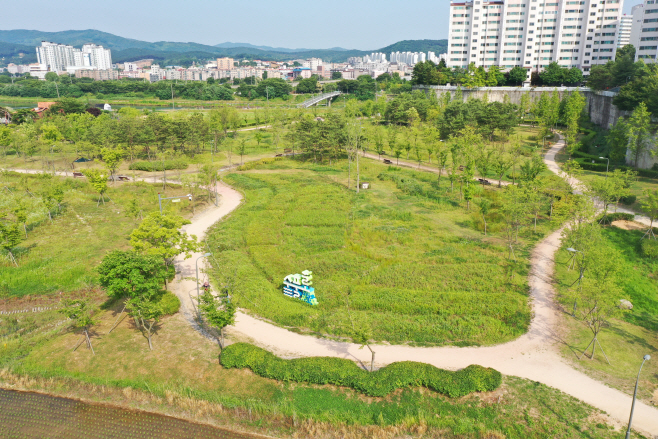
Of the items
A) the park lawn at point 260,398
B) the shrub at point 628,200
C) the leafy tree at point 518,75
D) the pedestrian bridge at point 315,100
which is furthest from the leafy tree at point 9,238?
the leafy tree at point 518,75

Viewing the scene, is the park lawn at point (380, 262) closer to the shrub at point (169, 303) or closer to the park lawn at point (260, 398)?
the shrub at point (169, 303)

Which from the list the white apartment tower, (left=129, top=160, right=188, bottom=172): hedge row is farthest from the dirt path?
the white apartment tower

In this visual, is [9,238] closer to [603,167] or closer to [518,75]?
[603,167]

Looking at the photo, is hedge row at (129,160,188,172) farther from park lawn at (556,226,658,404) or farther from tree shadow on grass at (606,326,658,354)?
tree shadow on grass at (606,326,658,354)

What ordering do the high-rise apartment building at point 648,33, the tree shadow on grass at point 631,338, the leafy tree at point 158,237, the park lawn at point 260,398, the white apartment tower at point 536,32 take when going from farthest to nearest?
the white apartment tower at point 536,32
the high-rise apartment building at point 648,33
the leafy tree at point 158,237
the tree shadow on grass at point 631,338
the park lawn at point 260,398

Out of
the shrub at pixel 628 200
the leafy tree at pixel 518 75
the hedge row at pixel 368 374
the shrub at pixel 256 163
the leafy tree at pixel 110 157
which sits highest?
the leafy tree at pixel 518 75

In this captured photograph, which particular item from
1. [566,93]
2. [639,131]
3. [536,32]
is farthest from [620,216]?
[536,32]

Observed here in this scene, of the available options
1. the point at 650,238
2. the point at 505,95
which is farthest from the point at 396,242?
the point at 505,95
